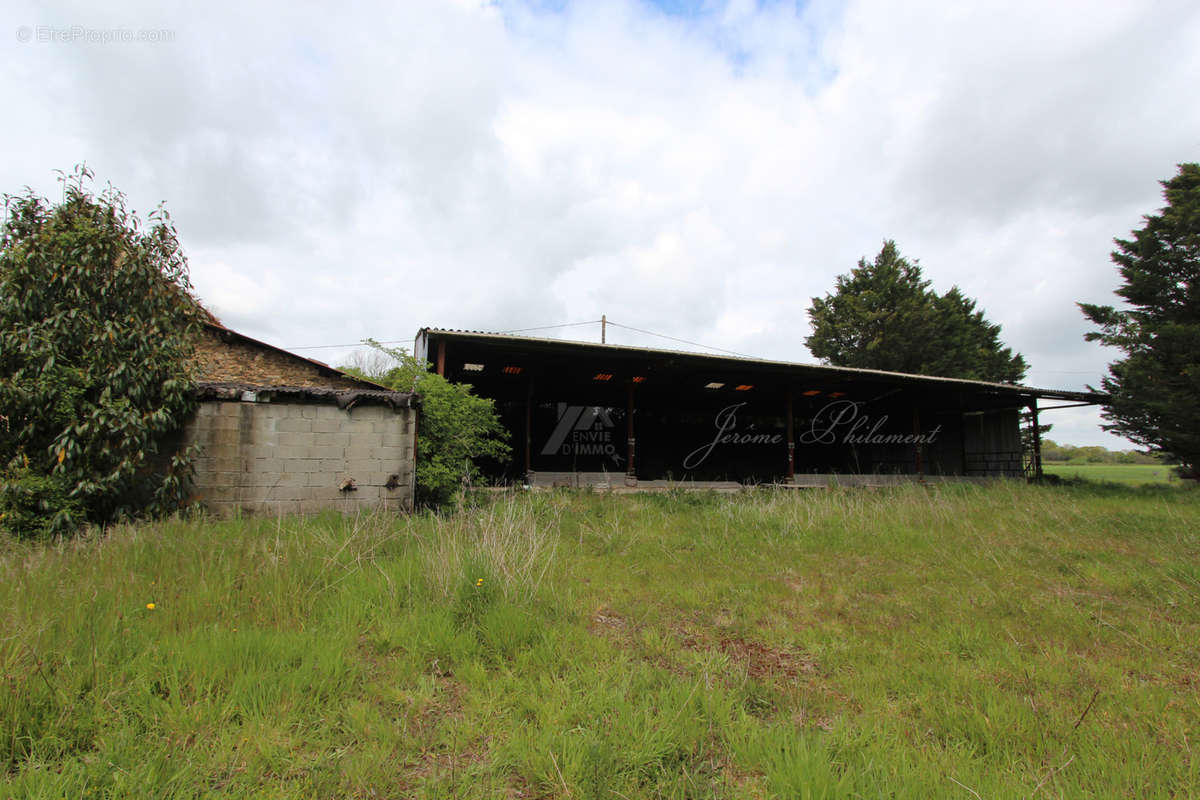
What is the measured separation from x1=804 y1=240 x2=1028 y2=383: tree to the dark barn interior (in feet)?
26.2

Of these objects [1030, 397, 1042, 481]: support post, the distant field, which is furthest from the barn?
the distant field

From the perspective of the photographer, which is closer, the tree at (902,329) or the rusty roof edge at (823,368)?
the rusty roof edge at (823,368)

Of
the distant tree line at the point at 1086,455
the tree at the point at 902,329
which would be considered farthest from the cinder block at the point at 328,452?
the distant tree line at the point at 1086,455

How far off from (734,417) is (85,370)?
16460mm

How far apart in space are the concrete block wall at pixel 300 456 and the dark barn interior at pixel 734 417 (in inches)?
168

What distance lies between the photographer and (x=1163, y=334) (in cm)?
1441

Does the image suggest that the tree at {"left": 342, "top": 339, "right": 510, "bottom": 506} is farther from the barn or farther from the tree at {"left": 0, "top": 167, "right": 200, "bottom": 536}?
the tree at {"left": 0, "top": 167, "right": 200, "bottom": 536}

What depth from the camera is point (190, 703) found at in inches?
95.0

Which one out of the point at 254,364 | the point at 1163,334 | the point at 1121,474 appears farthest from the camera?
the point at 1121,474

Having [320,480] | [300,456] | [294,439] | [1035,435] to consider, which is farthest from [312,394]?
[1035,435]

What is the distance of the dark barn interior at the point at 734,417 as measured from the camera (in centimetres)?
1300

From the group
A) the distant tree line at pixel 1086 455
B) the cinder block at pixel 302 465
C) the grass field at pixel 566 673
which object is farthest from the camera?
the distant tree line at pixel 1086 455

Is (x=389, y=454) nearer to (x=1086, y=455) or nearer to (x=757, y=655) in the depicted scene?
(x=757, y=655)

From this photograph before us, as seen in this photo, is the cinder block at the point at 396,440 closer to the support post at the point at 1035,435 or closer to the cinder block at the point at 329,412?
the cinder block at the point at 329,412
